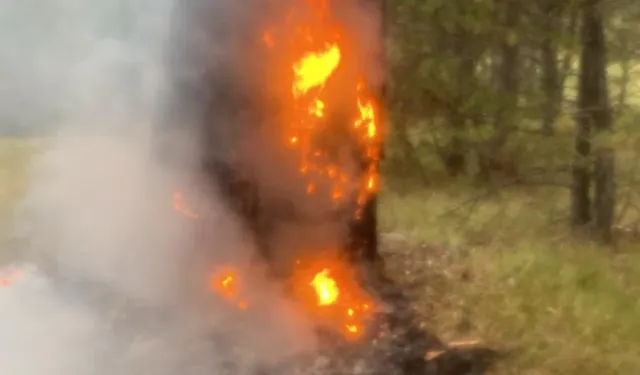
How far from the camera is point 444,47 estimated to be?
443 cm

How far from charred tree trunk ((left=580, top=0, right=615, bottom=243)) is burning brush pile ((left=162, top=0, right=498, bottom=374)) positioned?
1.34 m

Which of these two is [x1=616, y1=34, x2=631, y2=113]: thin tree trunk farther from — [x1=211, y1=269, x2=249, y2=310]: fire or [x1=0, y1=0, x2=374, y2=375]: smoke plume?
[x1=211, y1=269, x2=249, y2=310]: fire

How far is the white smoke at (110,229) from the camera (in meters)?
2.92

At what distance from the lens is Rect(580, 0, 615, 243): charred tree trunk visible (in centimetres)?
418

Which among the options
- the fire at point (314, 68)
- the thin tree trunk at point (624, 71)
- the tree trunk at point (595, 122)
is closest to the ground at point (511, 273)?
the tree trunk at point (595, 122)

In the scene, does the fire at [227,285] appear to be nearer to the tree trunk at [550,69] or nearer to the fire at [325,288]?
the fire at [325,288]

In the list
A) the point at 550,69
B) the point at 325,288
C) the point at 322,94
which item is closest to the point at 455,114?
the point at 550,69

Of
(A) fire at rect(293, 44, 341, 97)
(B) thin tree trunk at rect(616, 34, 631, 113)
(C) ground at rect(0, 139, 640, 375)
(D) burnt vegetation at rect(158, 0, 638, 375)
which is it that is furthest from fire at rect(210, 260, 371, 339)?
(B) thin tree trunk at rect(616, 34, 631, 113)

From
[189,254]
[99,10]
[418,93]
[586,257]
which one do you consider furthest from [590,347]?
[99,10]

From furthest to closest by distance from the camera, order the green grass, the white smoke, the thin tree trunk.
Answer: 1. the thin tree trunk
2. the green grass
3. the white smoke

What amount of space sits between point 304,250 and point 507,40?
5.37ft

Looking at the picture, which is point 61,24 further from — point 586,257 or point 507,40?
point 586,257

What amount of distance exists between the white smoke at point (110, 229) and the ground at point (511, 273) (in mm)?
232

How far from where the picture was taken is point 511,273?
384 centimetres
